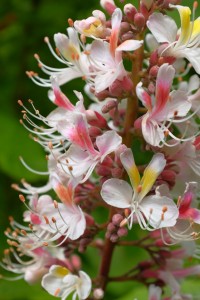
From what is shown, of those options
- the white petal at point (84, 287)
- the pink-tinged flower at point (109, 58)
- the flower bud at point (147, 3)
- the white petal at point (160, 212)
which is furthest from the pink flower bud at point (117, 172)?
the flower bud at point (147, 3)

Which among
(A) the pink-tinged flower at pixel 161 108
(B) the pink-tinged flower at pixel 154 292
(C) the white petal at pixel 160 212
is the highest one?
(A) the pink-tinged flower at pixel 161 108

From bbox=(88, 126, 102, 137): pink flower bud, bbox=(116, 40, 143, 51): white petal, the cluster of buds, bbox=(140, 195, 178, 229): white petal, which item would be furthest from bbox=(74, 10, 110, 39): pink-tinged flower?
bbox=(140, 195, 178, 229): white petal

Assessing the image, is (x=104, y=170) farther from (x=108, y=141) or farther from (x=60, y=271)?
(x=60, y=271)

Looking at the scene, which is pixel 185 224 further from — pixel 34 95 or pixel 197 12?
pixel 34 95

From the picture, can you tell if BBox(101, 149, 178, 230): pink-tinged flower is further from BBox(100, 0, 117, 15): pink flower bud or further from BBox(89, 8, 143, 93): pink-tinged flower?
BBox(100, 0, 117, 15): pink flower bud

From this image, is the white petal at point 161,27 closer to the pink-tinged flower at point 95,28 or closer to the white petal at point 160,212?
the pink-tinged flower at point 95,28

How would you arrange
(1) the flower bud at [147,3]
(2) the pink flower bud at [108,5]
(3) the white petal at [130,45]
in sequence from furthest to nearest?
(2) the pink flower bud at [108,5]
(1) the flower bud at [147,3]
(3) the white petal at [130,45]
